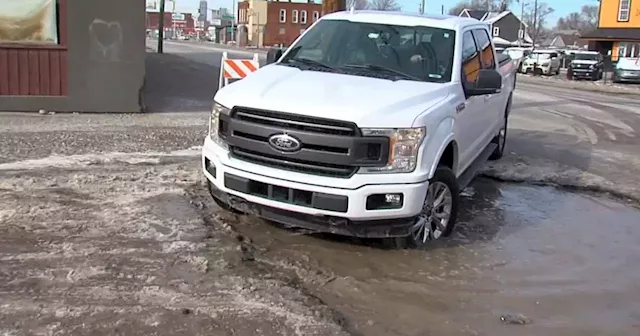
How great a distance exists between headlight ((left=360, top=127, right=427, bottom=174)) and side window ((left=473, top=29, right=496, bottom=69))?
8.77 feet

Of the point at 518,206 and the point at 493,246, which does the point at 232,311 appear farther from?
the point at 518,206

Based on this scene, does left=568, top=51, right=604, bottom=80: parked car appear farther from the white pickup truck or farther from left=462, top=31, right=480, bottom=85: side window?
the white pickup truck

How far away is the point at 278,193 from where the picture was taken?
5.54 meters

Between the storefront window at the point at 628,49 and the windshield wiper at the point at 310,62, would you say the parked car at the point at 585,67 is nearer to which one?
the storefront window at the point at 628,49

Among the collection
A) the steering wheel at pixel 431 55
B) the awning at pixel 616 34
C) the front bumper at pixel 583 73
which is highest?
the awning at pixel 616 34

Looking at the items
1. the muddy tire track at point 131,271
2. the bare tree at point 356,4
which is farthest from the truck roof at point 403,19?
the muddy tire track at point 131,271

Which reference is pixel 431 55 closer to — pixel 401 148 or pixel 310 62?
pixel 310 62

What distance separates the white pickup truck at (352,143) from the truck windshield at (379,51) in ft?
0.06

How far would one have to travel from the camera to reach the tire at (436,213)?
5891 millimetres

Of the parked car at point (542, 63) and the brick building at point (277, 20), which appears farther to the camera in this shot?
the brick building at point (277, 20)

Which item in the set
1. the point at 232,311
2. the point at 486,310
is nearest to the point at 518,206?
the point at 486,310

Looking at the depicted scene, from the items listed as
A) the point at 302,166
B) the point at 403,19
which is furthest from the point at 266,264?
the point at 403,19

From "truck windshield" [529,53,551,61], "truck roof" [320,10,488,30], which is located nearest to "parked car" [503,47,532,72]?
"truck windshield" [529,53,551,61]

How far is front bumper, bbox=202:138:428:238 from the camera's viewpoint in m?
5.39
